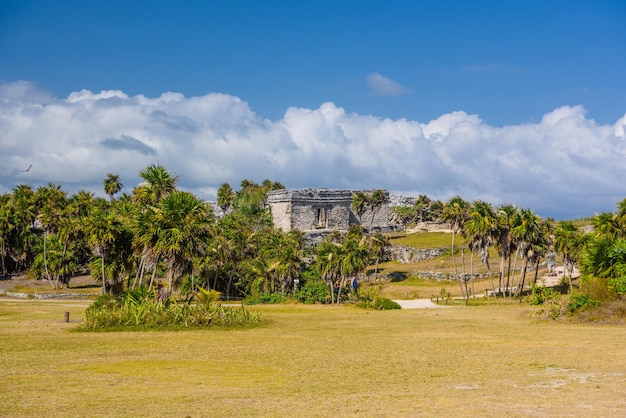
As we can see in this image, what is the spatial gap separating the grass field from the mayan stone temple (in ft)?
253

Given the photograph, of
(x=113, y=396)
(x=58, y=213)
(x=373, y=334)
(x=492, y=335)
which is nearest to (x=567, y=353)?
(x=492, y=335)

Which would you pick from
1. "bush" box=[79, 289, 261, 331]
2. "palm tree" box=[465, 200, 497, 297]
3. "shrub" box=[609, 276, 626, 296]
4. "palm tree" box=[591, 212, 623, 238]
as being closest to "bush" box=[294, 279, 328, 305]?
"palm tree" box=[465, 200, 497, 297]

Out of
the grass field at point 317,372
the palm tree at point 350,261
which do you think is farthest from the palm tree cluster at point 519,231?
the grass field at point 317,372

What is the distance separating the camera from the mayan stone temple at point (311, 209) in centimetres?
10675

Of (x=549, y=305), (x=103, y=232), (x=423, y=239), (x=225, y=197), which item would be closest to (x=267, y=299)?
(x=103, y=232)

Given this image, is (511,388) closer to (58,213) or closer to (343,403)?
(343,403)

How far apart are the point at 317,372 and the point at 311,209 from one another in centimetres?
9116

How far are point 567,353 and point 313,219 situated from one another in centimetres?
8838

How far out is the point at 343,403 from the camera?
42.9 ft

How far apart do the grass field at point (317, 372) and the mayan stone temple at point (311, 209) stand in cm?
7727

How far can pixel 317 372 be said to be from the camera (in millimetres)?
17234

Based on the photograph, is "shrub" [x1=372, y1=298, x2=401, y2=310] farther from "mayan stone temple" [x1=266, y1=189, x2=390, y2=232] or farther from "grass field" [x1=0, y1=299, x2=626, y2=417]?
"mayan stone temple" [x1=266, y1=189, x2=390, y2=232]

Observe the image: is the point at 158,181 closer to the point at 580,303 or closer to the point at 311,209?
the point at 580,303

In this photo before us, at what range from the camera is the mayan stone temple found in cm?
10675
